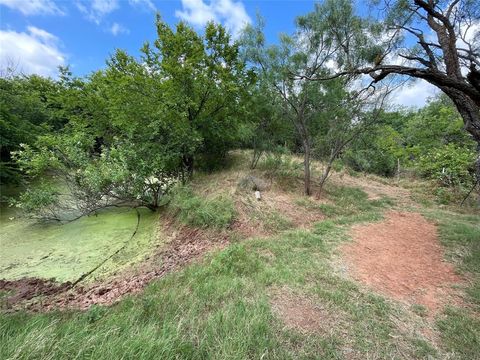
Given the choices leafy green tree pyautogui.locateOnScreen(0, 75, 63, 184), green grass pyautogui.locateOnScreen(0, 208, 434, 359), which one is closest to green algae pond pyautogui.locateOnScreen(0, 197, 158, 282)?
green grass pyautogui.locateOnScreen(0, 208, 434, 359)

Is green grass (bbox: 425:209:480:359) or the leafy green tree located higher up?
the leafy green tree

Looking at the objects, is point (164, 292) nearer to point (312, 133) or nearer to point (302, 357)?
point (302, 357)

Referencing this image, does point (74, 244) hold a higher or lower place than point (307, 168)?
lower

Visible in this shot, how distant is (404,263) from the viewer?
3.74 meters

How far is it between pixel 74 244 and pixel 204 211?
2.80 meters

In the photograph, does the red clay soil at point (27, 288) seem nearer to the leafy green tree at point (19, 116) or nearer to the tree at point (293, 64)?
the leafy green tree at point (19, 116)

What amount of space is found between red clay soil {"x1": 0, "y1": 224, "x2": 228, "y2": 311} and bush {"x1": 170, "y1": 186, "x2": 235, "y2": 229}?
1.62ft

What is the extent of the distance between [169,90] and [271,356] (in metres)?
6.86

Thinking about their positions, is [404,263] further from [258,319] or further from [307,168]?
[307,168]

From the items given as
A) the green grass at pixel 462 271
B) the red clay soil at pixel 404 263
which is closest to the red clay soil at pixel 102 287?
the red clay soil at pixel 404 263

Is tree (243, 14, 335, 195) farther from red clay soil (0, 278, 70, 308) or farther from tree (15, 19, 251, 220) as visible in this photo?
red clay soil (0, 278, 70, 308)

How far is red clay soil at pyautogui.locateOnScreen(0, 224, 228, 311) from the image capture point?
329 cm

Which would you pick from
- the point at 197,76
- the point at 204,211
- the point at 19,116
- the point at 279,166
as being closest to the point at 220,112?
the point at 197,76

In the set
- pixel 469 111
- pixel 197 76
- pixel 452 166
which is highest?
pixel 197 76
